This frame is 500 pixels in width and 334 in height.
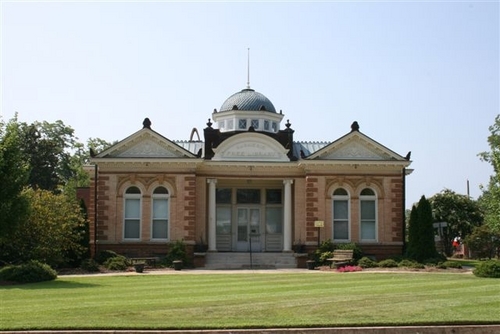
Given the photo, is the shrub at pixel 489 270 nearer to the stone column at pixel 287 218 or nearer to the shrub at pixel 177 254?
the stone column at pixel 287 218

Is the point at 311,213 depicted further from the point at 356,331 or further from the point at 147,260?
the point at 356,331

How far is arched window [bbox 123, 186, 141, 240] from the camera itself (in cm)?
3906

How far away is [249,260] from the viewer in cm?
3759

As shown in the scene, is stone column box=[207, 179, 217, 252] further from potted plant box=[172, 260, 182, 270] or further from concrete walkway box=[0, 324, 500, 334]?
concrete walkway box=[0, 324, 500, 334]

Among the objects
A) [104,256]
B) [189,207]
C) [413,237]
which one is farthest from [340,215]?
[104,256]

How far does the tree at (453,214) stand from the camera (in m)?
56.6

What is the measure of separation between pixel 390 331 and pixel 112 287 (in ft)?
37.4

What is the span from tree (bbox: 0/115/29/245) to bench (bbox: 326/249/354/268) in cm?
1432

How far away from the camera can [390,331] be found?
1482 centimetres

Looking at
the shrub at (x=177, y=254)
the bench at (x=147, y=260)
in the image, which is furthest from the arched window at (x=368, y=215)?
the bench at (x=147, y=260)

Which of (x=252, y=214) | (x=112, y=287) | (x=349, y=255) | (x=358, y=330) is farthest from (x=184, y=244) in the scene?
(x=358, y=330)

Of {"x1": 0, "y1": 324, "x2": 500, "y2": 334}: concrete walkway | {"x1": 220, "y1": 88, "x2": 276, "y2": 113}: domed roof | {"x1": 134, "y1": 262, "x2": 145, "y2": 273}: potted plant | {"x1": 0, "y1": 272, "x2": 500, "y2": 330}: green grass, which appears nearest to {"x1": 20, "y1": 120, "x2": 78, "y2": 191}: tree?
{"x1": 220, "y1": 88, "x2": 276, "y2": 113}: domed roof

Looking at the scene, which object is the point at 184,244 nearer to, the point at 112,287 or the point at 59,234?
the point at 59,234

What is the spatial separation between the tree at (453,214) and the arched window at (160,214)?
25.0 m
